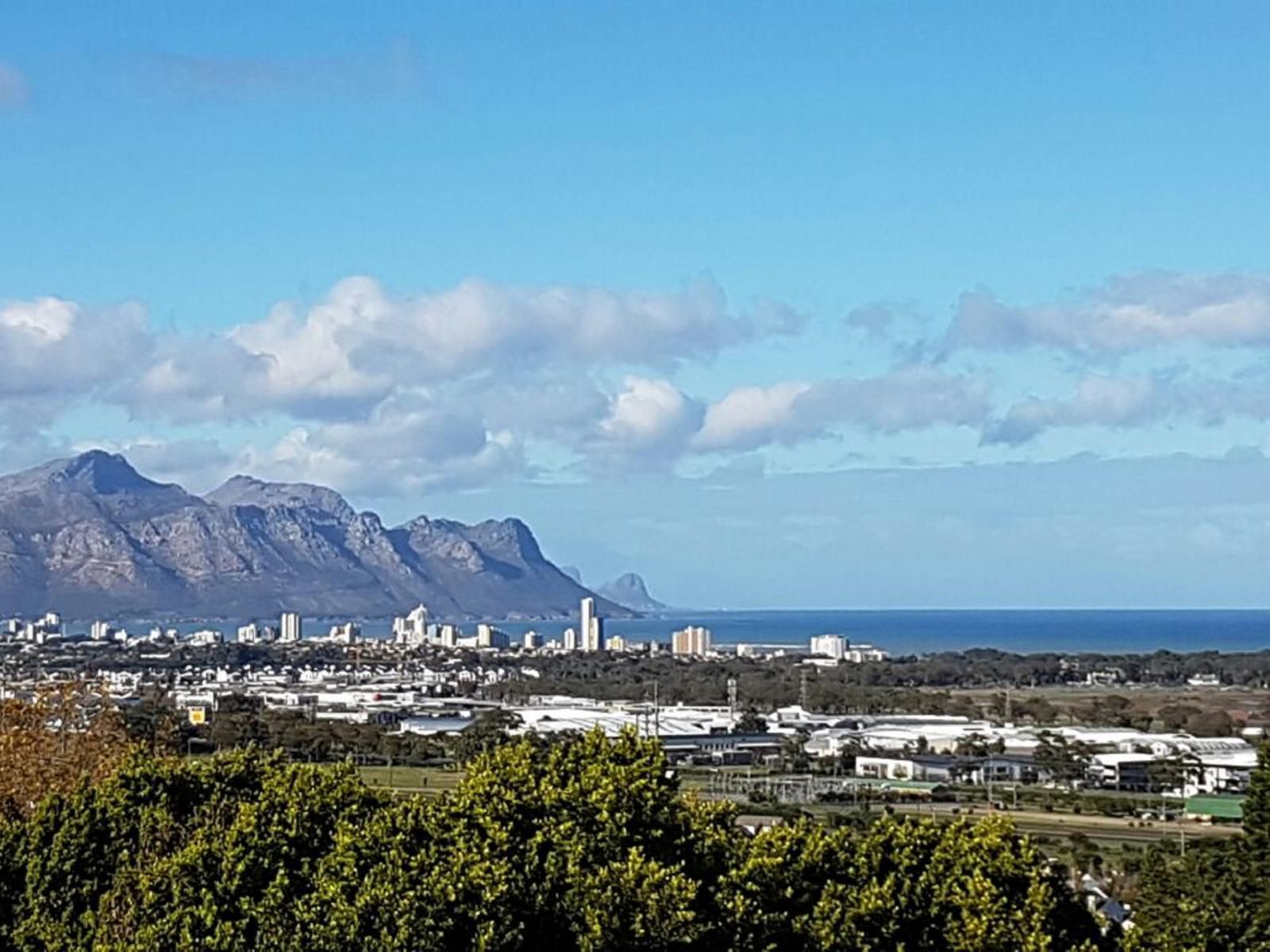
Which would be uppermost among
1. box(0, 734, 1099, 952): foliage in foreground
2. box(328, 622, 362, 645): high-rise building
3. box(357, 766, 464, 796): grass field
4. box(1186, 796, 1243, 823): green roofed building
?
box(328, 622, 362, 645): high-rise building

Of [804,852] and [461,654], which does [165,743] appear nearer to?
[804,852]

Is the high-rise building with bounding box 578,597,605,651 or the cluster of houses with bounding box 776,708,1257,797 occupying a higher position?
the high-rise building with bounding box 578,597,605,651

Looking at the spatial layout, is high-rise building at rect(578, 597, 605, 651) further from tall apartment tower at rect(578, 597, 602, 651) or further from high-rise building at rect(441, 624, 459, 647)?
high-rise building at rect(441, 624, 459, 647)

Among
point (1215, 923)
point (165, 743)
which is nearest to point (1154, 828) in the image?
point (165, 743)

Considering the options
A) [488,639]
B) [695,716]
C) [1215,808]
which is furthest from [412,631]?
[1215,808]

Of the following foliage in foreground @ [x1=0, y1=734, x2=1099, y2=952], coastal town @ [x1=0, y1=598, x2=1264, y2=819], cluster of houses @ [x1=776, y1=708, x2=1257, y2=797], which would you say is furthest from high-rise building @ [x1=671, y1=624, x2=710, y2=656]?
foliage in foreground @ [x1=0, y1=734, x2=1099, y2=952]
